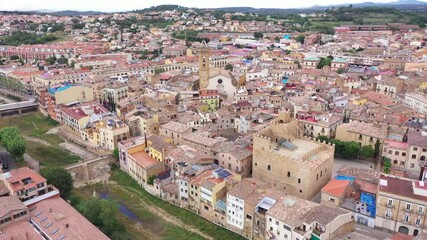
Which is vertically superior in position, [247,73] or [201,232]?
[247,73]

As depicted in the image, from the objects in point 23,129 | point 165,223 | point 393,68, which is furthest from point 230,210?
point 393,68

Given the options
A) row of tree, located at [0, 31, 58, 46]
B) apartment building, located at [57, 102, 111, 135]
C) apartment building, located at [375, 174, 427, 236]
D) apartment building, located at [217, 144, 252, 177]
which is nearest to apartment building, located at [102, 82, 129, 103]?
apartment building, located at [57, 102, 111, 135]

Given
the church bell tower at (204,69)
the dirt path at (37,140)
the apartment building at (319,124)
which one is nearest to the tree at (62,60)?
the dirt path at (37,140)

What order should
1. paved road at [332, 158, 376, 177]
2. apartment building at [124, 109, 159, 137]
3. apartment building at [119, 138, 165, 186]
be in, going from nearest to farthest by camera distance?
1. apartment building at [119, 138, 165, 186]
2. paved road at [332, 158, 376, 177]
3. apartment building at [124, 109, 159, 137]

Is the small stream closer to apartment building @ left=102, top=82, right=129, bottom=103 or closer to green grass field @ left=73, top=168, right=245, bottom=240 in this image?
green grass field @ left=73, top=168, right=245, bottom=240

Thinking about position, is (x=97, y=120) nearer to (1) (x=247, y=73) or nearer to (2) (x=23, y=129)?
(2) (x=23, y=129)
